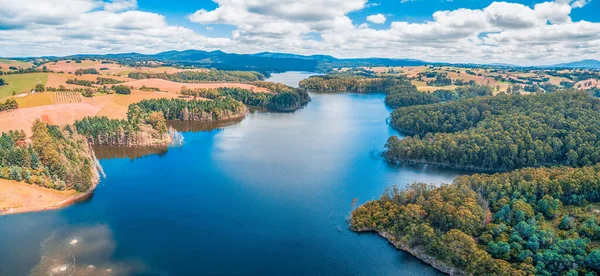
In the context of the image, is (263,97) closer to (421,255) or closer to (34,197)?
(34,197)

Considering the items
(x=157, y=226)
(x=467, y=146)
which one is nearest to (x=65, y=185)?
(x=157, y=226)

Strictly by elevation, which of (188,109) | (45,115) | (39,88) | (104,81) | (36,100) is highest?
(104,81)

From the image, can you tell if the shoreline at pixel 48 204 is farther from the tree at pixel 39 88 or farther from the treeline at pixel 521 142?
the tree at pixel 39 88

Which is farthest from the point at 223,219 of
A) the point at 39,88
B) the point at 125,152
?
the point at 39,88

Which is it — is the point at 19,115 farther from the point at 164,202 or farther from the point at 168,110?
the point at 164,202

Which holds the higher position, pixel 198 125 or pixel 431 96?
pixel 431 96

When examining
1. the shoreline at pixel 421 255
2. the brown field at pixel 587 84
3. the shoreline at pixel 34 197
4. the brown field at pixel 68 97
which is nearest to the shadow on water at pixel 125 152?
the shoreline at pixel 34 197
